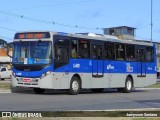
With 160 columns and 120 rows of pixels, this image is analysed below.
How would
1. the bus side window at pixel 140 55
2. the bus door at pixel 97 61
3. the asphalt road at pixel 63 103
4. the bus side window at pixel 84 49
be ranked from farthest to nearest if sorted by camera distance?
the bus side window at pixel 140 55, the bus door at pixel 97 61, the bus side window at pixel 84 49, the asphalt road at pixel 63 103

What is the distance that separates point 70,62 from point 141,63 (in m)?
8.32

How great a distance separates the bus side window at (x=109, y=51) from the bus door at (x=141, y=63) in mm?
3354

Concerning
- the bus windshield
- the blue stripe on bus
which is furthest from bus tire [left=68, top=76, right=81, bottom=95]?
the bus windshield

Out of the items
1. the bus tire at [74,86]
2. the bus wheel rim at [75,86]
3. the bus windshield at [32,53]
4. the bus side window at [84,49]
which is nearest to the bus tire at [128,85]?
the bus side window at [84,49]

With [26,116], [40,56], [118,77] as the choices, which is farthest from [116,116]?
[118,77]

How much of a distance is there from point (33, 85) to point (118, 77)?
7451mm

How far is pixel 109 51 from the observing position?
28.7m

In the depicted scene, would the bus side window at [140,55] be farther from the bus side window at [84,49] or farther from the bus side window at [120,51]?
the bus side window at [84,49]

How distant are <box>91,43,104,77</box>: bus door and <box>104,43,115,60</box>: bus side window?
571 mm

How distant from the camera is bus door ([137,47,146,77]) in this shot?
1254 inches

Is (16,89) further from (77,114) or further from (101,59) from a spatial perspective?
(77,114)

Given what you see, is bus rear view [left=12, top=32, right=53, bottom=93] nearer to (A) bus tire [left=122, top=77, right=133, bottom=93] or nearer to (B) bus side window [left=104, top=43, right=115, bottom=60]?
(B) bus side window [left=104, top=43, right=115, bottom=60]

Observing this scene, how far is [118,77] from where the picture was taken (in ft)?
97.9

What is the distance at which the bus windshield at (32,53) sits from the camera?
24016 millimetres
